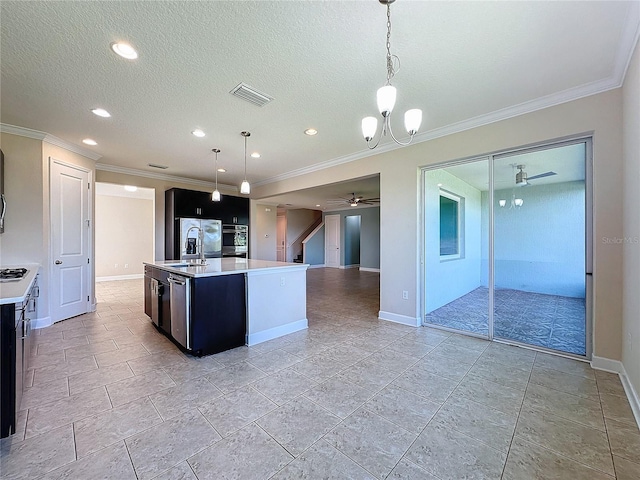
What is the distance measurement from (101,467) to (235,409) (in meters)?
0.76

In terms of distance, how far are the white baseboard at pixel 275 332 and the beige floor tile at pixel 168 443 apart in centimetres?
134

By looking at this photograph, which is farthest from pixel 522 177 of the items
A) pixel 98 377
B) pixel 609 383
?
pixel 98 377

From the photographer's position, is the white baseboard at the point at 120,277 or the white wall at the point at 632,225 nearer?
the white wall at the point at 632,225

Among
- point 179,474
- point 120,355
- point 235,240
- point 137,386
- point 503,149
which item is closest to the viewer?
point 179,474

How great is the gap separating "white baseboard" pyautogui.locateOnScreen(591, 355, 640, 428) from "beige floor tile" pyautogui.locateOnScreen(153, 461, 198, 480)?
9.21 ft

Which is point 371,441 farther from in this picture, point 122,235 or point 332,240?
point 332,240

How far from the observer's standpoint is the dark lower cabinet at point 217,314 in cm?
285

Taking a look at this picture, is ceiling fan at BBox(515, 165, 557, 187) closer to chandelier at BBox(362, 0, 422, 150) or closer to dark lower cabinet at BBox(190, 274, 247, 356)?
chandelier at BBox(362, 0, 422, 150)

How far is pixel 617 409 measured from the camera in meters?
1.97

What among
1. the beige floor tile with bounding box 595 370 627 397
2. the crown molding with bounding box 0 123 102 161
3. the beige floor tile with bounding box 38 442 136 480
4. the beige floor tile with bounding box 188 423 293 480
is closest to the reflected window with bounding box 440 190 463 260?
the beige floor tile with bounding box 595 370 627 397

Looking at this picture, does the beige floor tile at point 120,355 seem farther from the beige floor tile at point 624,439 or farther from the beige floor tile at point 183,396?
the beige floor tile at point 624,439

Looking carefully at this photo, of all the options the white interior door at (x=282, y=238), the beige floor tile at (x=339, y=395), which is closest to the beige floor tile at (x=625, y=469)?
the beige floor tile at (x=339, y=395)

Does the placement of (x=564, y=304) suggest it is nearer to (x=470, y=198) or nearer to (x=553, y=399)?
(x=553, y=399)

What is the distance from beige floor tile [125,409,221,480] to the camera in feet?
4.86
